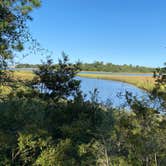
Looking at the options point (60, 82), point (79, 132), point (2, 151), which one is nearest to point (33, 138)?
point (2, 151)

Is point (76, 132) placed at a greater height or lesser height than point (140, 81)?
greater

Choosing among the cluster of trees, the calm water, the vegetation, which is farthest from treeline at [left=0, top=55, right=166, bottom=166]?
the vegetation

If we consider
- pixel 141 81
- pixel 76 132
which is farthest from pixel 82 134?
pixel 141 81

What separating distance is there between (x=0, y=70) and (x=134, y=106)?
264 centimetres

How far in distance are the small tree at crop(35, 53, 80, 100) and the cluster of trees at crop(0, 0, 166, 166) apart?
0.95m

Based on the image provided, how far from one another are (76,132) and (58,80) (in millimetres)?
2650

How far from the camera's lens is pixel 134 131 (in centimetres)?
412

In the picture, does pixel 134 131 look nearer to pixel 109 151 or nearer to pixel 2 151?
pixel 109 151

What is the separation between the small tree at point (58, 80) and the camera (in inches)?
309

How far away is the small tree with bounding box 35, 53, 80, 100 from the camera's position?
7.84 m

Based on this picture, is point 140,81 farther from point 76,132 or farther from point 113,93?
point 76,132

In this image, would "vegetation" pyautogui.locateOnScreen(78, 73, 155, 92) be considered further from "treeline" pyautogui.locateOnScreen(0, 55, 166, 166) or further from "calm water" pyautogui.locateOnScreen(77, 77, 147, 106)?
"treeline" pyautogui.locateOnScreen(0, 55, 166, 166)

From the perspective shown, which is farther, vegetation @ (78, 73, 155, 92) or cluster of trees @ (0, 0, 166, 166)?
vegetation @ (78, 73, 155, 92)

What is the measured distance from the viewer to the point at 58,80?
7832mm
